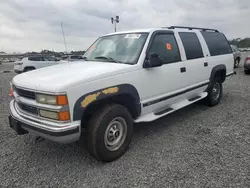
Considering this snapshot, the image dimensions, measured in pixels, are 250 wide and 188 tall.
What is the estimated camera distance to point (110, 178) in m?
2.57

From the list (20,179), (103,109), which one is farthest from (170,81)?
(20,179)

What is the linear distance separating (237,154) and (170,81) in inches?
62.8

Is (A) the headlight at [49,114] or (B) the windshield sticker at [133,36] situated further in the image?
(B) the windshield sticker at [133,36]

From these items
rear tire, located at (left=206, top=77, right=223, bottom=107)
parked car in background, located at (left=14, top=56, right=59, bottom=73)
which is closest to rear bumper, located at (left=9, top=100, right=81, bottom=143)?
rear tire, located at (left=206, top=77, right=223, bottom=107)

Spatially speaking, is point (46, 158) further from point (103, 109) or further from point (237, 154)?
point (237, 154)

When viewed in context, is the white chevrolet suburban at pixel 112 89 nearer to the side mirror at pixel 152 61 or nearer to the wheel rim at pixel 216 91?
the side mirror at pixel 152 61

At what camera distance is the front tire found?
2684 mm

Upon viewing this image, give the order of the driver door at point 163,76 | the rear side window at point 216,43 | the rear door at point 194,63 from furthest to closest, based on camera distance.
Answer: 1. the rear side window at point 216,43
2. the rear door at point 194,63
3. the driver door at point 163,76

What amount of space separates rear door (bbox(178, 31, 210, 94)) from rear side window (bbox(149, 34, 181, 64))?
31 cm

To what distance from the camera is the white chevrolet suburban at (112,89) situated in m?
2.43

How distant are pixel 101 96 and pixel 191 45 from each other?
273 centimetres

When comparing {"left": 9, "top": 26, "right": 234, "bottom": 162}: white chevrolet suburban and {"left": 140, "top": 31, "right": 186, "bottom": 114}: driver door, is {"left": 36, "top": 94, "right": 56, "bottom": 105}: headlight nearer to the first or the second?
{"left": 9, "top": 26, "right": 234, "bottom": 162}: white chevrolet suburban

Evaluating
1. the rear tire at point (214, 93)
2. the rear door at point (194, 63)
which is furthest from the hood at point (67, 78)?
the rear tire at point (214, 93)

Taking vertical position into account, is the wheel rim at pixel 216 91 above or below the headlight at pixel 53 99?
below
